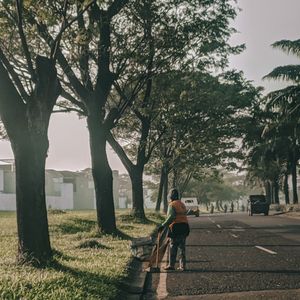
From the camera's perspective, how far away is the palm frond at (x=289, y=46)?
28345mm

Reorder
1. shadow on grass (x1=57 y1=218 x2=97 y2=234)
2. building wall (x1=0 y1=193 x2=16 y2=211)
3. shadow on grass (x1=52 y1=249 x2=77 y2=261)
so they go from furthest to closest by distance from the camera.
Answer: building wall (x1=0 y1=193 x2=16 y2=211)
shadow on grass (x1=57 y1=218 x2=97 y2=234)
shadow on grass (x1=52 y1=249 x2=77 y2=261)

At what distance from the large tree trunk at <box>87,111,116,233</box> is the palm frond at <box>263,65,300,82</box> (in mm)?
15280

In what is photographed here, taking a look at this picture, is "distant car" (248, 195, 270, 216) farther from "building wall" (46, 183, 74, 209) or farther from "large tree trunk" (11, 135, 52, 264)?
"building wall" (46, 183, 74, 209)

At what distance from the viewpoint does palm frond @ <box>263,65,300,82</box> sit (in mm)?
30062

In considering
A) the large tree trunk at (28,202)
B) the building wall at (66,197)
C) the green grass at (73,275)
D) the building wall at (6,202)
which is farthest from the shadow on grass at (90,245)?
the building wall at (66,197)

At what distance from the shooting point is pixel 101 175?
62.1ft

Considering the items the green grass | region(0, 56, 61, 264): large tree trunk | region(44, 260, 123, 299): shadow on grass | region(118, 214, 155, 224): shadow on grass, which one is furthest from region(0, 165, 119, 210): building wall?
region(44, 260, 123, 299): shadow on grass

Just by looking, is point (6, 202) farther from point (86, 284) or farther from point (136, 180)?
point (86, 284)

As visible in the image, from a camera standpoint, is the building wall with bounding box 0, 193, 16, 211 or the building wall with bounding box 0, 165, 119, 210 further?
the building wall with bounding box 0, 165, 119, 210

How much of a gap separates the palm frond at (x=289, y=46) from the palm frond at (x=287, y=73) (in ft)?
5.37

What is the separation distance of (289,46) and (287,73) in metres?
2.07

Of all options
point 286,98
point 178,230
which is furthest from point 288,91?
point 178,230

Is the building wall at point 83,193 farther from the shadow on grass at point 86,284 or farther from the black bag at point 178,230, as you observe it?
the shadow on grass at point 86,284

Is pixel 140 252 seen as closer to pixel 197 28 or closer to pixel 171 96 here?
pixel 197 28
